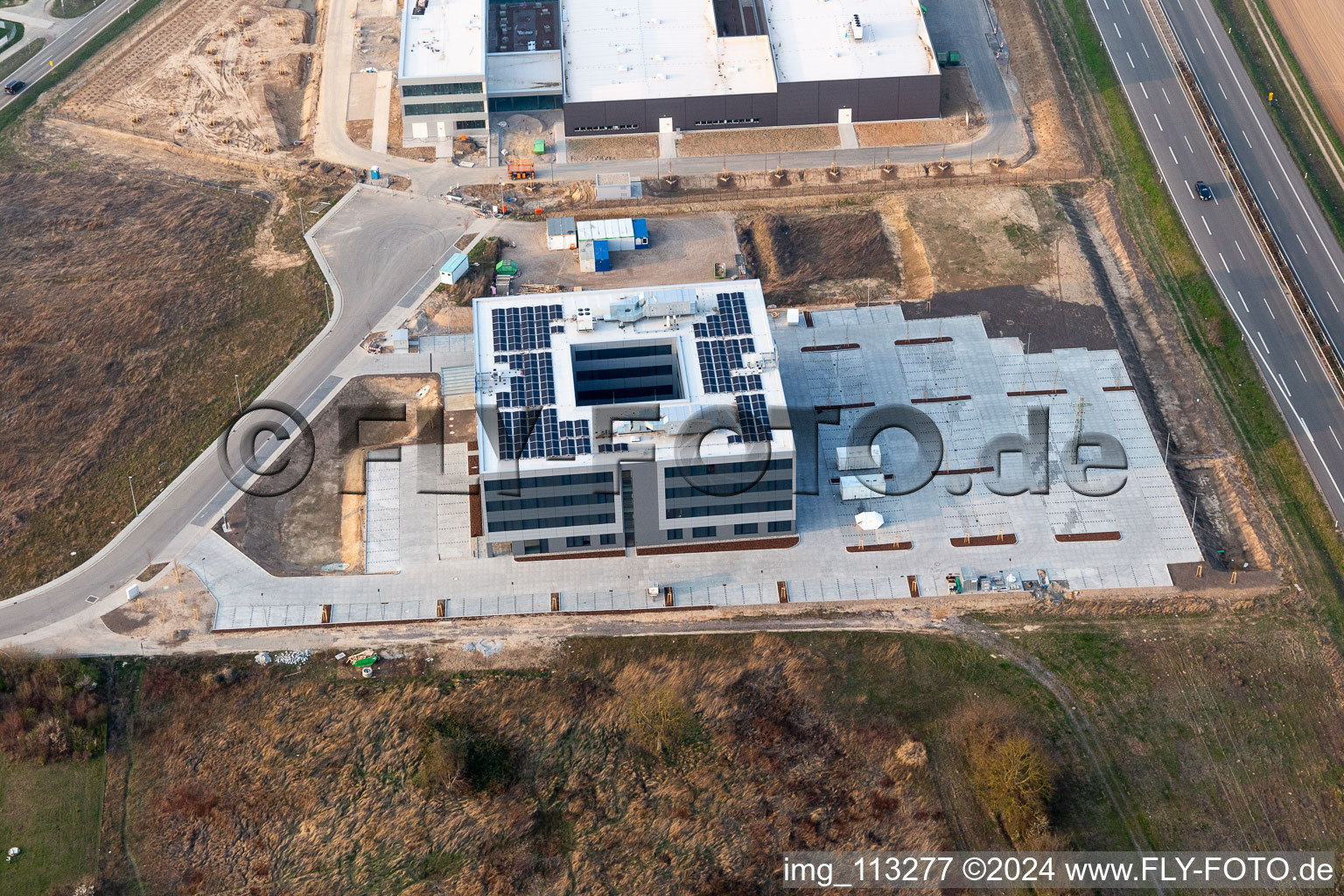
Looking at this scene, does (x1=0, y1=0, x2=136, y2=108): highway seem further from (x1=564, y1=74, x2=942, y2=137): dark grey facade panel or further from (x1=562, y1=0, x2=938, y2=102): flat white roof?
(x1=564, y1=74, x2=942, y2=137): dark grey facade panel

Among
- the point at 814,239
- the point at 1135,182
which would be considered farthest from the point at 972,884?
the point at 1135,182

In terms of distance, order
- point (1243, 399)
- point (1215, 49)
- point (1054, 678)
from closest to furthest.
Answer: point (1054, 678)
point (1243, 399)
point (1215, 49)

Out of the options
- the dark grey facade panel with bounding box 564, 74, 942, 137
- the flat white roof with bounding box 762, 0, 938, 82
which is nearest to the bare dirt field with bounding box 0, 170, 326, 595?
the dark grey facade panel with bounding box 564, 74, 942, 137

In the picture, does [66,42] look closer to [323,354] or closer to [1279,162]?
[323,354]

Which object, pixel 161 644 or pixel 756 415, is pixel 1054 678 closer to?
pixel 756 415

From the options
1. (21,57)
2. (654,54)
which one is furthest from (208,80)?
(654,54)

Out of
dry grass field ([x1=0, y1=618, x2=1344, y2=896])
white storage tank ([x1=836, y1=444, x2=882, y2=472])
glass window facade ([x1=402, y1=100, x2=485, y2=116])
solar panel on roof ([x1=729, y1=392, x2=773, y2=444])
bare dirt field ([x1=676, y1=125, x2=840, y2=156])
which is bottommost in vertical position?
dry grass field ([x1=0, y1=618, x2=1344, y2=896])

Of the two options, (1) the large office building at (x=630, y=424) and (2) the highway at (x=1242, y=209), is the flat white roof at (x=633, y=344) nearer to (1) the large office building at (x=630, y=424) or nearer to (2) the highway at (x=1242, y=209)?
(1) the large office building at (x=630, y=424)
